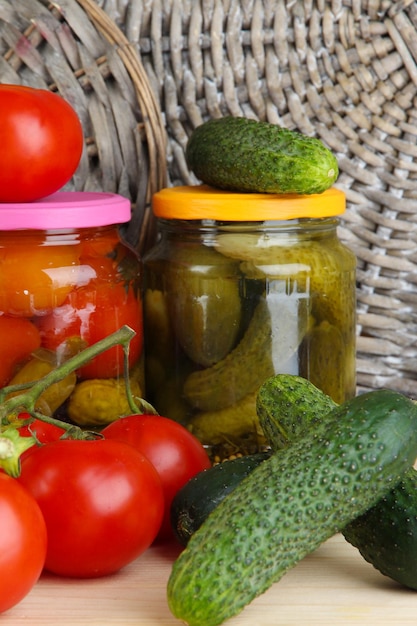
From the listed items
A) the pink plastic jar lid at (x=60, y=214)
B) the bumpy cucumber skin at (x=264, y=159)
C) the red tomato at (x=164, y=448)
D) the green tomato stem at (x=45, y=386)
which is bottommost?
the red tomato at (x=164, y=448)

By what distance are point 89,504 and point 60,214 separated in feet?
1.08

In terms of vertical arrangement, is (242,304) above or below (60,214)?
below

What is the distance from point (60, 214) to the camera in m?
0.97

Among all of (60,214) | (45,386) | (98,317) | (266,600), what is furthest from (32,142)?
(266,600)

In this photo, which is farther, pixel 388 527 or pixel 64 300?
pixel 64 300

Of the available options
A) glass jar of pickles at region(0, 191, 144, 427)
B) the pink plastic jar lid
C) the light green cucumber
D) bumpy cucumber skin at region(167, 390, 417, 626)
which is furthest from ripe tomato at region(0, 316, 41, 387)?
bumpy cucumber skin at region(167, 390, 417, 626)

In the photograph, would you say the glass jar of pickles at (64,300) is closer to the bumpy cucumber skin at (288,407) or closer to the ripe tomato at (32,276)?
the ripe tomato at (32,276)

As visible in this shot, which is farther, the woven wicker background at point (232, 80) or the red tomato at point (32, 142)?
the woven wicker background at point (232, 80)

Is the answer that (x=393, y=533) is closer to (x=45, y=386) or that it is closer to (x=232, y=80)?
(x=45, y=386)

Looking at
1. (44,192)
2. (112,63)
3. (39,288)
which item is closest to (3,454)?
(39,288)

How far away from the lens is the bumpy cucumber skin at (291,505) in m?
0.68

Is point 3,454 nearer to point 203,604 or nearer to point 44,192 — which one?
point 203,604

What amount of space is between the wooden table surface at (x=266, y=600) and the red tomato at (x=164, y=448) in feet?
0.27

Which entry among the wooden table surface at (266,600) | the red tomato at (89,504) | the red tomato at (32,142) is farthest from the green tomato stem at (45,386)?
the red tomato at (32,142)
